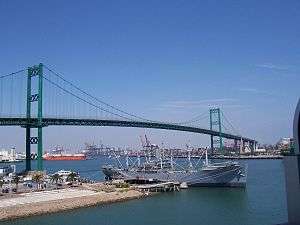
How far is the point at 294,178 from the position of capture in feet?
28.8

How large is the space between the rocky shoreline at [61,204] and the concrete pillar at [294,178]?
19.5 m

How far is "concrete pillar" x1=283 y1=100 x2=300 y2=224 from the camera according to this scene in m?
8.77

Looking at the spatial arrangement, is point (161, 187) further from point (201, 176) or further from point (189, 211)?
point (189, 211)

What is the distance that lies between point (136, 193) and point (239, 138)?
75.7 metres

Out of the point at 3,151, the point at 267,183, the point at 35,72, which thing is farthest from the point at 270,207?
the point at 3,151

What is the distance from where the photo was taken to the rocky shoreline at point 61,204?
1027 inches

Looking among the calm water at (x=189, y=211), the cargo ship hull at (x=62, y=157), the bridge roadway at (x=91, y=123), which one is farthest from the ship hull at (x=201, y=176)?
the cargo ship hull at (x=62, y=157)

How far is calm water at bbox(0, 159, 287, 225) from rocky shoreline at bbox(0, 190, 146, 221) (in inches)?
24.6

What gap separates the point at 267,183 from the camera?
43562 millimetres

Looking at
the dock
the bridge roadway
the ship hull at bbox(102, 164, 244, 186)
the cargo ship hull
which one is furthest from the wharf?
the cargo ship hull

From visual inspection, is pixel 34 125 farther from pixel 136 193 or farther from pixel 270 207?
pixel 270 207

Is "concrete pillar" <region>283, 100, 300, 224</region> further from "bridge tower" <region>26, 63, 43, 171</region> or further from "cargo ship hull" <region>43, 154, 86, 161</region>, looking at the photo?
"cargo ship hull" <region>43, 154, 86, 161</region>

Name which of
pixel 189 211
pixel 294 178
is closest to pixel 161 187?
pixel 189 211

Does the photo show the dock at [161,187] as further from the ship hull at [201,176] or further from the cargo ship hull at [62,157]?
the cargo ship hull at [62,157]
